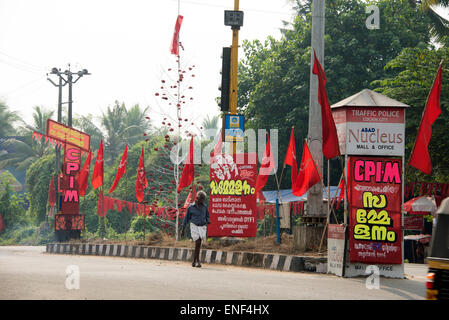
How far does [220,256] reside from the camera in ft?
57.9

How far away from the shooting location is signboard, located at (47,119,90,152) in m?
33.7

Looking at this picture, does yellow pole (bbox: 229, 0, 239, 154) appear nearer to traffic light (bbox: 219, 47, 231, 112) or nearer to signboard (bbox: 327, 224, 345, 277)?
traffic light (bbox: 219, 47, 231, 112)

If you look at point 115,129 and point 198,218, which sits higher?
point 115,129

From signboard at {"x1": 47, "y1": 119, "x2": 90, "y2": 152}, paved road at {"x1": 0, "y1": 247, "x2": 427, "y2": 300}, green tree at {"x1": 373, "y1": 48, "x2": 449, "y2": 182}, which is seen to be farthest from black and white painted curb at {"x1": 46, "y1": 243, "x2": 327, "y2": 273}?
green tree at {"x1": 373, "y1": 48, "x2": 449, "y2": 182}

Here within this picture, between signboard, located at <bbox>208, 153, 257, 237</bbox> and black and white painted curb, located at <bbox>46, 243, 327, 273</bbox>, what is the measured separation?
773 millimetres

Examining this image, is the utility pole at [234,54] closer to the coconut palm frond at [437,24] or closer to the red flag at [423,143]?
the red flag at [423,143]

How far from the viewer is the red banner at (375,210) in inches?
517

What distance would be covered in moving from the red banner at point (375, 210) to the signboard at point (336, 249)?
0.18 meters

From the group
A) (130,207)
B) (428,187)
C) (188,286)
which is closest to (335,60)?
(428,187)

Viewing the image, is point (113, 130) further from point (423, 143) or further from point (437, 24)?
point (423, 143)

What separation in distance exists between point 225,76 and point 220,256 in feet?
15.7

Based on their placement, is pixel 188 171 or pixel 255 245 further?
pixel 188 171

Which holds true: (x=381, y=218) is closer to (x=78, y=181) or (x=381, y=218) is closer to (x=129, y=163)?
(x=78, y=181)
